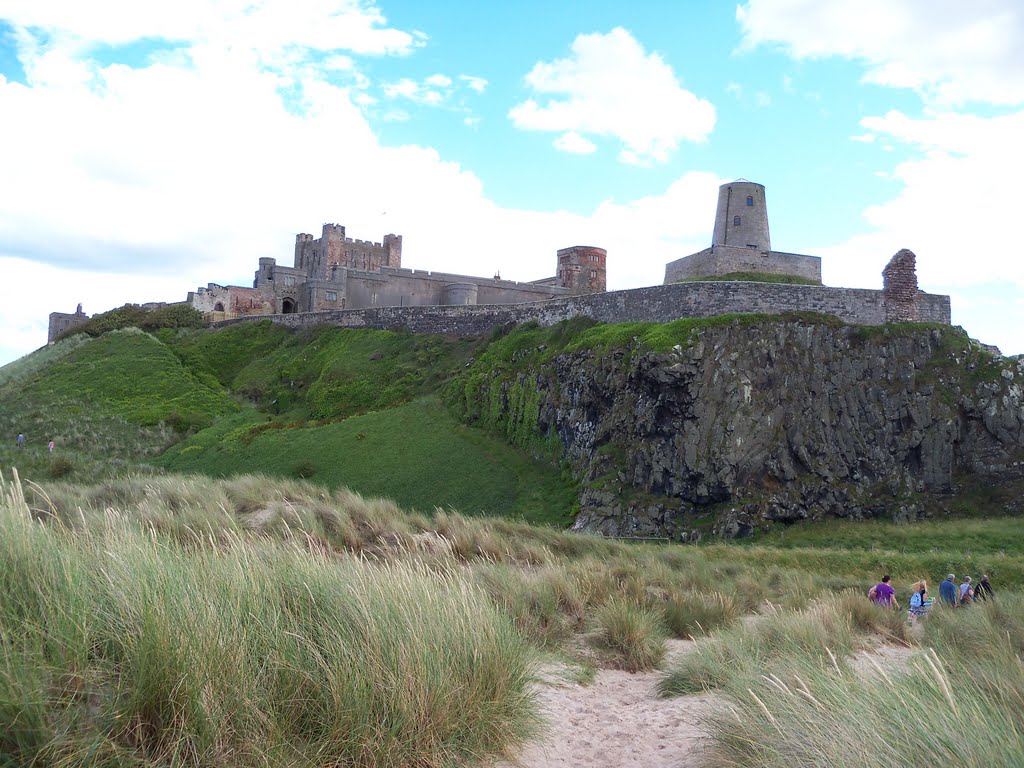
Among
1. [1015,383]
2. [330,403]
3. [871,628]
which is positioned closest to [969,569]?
[871,628]

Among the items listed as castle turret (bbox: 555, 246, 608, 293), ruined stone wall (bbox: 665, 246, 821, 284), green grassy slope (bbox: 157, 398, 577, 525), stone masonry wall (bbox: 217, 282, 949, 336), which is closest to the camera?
green grassy slope (bbox: 157, 398, 577, 525)

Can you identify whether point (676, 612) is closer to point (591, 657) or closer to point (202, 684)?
point (591, 657)

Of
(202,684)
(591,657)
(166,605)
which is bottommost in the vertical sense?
(591,657)

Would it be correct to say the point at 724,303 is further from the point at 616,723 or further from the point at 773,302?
the point at 616,723

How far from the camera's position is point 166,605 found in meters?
4.30

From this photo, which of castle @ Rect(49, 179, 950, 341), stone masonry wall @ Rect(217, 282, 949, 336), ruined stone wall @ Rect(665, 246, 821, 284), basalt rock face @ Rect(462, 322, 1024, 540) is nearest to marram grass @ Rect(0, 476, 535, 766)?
basalt rock face @ Rect(462, 322, 1024, 540)

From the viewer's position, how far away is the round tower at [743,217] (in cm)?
3688

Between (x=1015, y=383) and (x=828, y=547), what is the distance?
35.4 ft

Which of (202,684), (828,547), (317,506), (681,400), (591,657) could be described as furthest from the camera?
(681,400)

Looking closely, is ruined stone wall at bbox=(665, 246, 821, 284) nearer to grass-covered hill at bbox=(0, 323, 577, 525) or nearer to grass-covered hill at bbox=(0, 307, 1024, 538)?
grass-covered hill at bbox=(0, 307, 1024, 538)

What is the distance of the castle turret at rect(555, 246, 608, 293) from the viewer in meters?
52.8

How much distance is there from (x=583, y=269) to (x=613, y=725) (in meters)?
47.8

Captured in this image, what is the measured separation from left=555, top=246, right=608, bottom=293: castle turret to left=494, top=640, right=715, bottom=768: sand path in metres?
46.0

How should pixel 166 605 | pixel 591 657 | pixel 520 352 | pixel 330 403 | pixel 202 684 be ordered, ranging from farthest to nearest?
1. pixel 330 403
2. pixel 520 352
3. pixel 591 657
4. pixel 166 605
5. pixel 202 684
